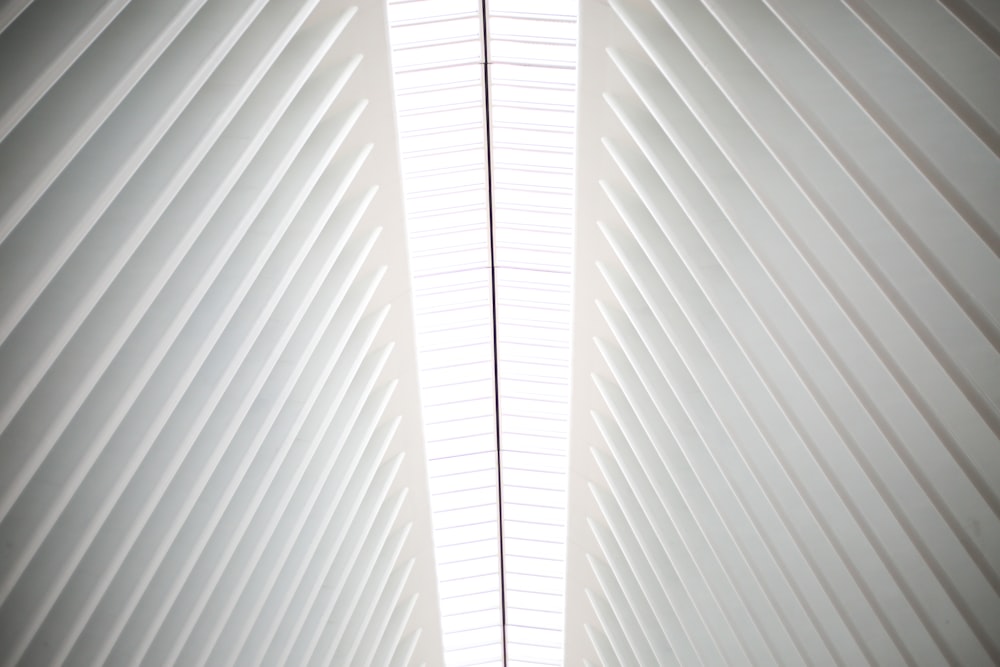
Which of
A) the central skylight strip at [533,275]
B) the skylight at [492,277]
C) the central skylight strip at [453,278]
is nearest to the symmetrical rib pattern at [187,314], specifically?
the central skylight strip at [453,278]

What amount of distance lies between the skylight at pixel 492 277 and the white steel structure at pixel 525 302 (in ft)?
0.30

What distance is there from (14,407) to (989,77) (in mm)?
9714

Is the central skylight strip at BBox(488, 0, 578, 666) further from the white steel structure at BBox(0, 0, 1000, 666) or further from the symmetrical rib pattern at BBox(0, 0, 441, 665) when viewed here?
the symmetrical rib pattern at BBox(0, 0, 441, 665)

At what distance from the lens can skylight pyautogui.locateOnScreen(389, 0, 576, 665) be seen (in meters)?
14.5

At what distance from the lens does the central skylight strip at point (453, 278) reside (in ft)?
47.7

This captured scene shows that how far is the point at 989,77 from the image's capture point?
873 cm

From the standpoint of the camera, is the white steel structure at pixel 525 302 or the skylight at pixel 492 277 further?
the skylight at pixel 492 277

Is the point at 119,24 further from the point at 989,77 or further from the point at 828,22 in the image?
the point at 989,77

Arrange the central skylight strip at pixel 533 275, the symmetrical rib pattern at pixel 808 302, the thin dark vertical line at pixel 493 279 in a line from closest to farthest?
the symmetrical rib pattern at pixel 808 302 → the central skylight strip at pixel 533 275 → the thin dark vertical line at pixel 493 279

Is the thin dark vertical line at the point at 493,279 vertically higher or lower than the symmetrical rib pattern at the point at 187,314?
higher

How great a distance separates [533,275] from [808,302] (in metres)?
6.91

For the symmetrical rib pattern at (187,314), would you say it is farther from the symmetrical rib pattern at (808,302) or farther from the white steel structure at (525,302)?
the symmetrical rib pattern at (808,302)

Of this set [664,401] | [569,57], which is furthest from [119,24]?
[664,401]

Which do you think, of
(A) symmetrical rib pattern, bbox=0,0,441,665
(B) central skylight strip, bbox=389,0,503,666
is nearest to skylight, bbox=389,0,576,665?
(B) central skylight strip, bbox=389,0,503,666
